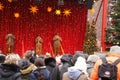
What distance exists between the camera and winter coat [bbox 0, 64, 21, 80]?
8383 millimetres

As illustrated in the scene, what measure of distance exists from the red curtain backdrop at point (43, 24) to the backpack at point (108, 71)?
18454mm

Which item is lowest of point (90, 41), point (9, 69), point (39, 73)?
point (39, 73)

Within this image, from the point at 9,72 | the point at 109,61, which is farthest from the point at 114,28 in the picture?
the point at 109,61

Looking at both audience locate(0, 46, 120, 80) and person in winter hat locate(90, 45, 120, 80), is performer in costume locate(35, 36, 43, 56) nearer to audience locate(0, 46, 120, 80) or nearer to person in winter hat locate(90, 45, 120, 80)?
audience locate(0, 46, 120, 80)

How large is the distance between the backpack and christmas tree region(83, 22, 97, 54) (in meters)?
19.6

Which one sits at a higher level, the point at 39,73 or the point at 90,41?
the point at 90,41

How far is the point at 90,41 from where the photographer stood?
2738cm

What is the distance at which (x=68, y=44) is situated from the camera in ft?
86.7

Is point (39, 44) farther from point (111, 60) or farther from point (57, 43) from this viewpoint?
point (111, 60)

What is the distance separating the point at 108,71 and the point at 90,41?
2028 centimetres

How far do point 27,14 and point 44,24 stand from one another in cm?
119

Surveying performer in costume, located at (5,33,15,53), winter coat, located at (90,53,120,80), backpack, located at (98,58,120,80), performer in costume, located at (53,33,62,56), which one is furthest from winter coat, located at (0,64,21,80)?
performer in costume, located at (53,33,62,56)

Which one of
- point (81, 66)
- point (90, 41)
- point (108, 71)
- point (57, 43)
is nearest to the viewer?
point (108, 71)

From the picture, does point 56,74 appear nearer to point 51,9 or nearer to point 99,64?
point 99,64
